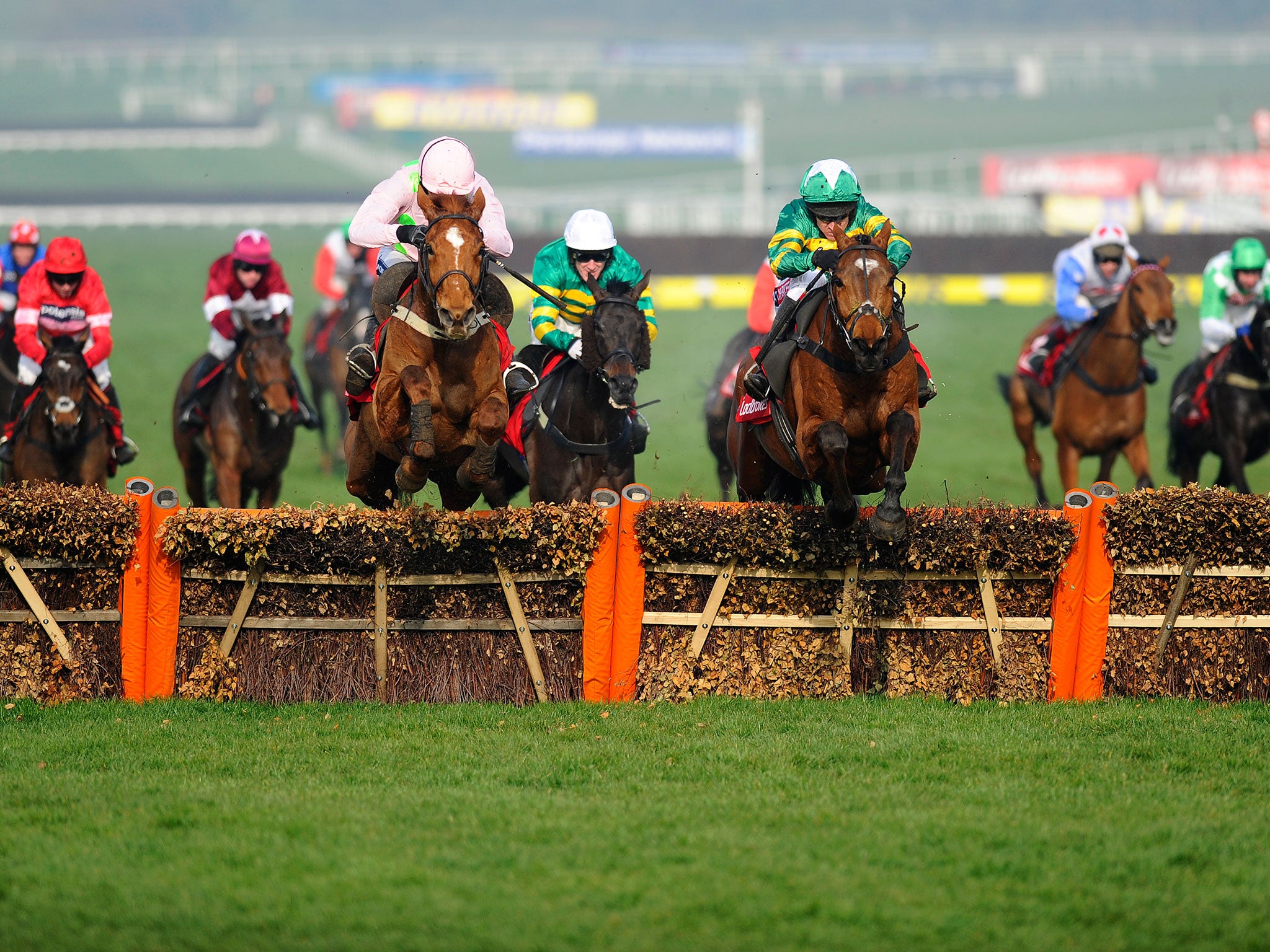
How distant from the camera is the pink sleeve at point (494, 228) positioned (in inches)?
268

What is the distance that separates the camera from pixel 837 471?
6469 mm

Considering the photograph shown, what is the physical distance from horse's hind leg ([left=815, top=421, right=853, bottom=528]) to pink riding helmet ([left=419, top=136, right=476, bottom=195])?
6.26ft

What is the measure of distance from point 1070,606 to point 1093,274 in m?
5.36

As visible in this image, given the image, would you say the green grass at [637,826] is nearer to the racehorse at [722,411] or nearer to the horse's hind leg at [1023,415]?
the racehorse at [722,411]

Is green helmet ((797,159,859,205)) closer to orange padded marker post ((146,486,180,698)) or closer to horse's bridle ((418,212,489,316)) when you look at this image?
horse's bridle ((418,212,489,316))

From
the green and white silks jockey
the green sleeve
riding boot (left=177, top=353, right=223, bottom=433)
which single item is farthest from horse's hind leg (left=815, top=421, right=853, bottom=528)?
the green sleeve

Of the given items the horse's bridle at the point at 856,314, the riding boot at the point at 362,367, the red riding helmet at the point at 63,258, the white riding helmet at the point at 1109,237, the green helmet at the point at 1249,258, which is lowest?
the riding boot at the point at 362,367

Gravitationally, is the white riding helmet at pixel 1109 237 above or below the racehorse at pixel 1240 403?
above

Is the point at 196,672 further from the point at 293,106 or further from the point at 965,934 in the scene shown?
the point at 293,106

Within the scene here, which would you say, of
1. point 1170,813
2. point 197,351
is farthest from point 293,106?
point 1170,813

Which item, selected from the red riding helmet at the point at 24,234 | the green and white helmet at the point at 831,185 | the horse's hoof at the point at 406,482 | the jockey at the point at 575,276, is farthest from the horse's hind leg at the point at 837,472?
the red riding helmet at the point at 24,234

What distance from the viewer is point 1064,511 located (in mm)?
6707

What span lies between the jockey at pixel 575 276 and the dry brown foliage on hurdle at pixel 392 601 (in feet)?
4.87

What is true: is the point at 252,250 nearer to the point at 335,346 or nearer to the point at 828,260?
the point at 335,346
